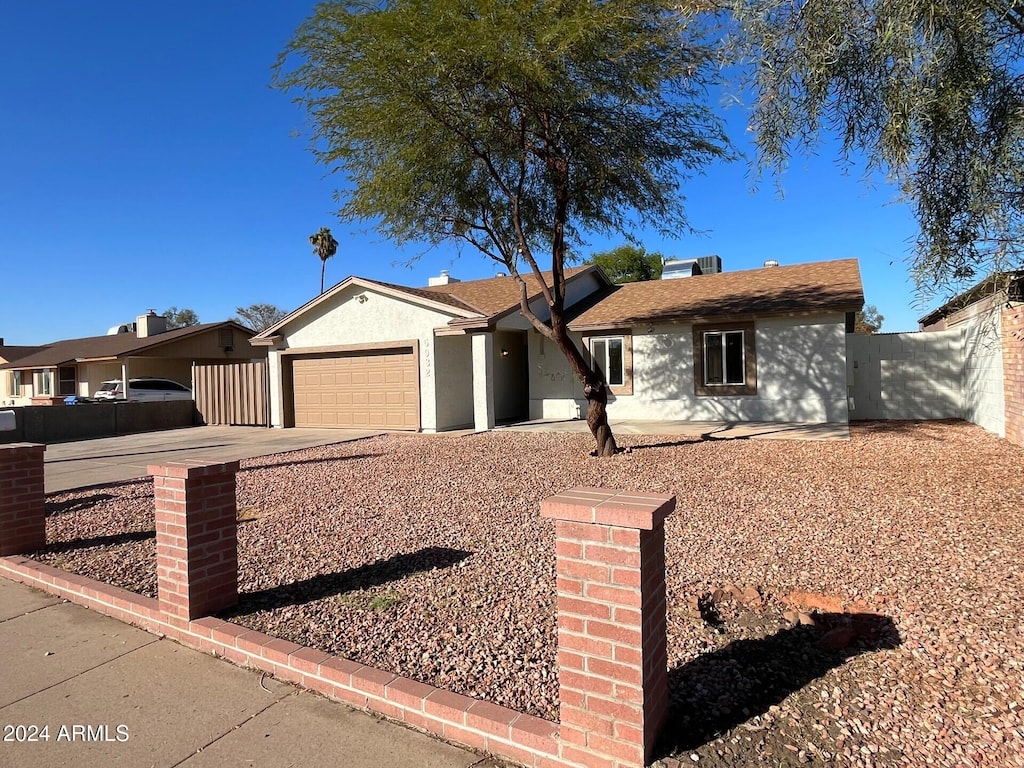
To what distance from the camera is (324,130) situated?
1025cm

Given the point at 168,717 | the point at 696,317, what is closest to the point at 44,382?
the point at 696,317

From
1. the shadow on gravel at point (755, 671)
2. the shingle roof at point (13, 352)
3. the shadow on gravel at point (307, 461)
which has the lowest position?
the shadow on gravel at point (755, 671)

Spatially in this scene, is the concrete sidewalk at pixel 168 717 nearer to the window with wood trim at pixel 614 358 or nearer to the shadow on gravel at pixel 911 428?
the shadow on gravel at pixel 911 428

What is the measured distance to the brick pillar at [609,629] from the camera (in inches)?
99.9

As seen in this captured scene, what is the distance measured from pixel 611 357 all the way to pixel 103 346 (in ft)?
88.8

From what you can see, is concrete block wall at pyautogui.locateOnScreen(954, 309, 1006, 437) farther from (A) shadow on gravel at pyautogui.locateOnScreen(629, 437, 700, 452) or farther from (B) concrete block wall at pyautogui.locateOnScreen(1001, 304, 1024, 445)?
(A) shadow on gravel at pyautogui.locateOnScreen(629, 437, 700, 452)

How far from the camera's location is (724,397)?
49.7 feet

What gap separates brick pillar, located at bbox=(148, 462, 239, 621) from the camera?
4074 mm

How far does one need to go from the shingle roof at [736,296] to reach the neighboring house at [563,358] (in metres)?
0.05

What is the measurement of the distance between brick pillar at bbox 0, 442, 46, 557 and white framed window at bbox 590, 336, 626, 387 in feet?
42.2

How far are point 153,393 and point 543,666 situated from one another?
2607cm

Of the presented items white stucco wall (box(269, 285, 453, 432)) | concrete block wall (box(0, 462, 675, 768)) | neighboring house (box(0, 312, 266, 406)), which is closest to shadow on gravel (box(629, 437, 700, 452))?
white stucco wall (box(269, 285, 453, 432))

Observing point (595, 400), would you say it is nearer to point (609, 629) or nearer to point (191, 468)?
point (191, 468)

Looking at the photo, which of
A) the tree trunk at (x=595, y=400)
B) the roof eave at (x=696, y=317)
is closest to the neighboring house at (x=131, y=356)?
the roof eave at (x=696, y=317)
